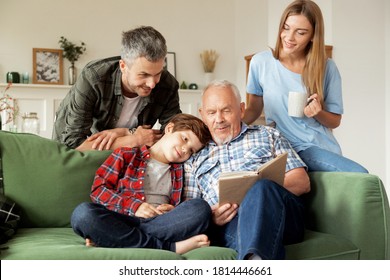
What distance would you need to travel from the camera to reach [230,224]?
6.85 ft

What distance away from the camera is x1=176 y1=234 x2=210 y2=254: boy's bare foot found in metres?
1.96

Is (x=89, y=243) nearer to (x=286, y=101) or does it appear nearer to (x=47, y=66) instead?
(x=286, y=101)

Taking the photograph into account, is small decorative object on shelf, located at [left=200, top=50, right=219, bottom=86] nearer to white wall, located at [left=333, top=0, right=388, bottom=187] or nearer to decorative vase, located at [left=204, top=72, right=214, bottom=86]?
decorative vase, located at [left=204, top=72, right=214, bottom=86]

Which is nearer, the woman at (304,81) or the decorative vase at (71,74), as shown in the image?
the woman at (304,81)

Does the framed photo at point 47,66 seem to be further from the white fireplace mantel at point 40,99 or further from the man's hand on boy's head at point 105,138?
the man's hand on boy's head at point 105,138

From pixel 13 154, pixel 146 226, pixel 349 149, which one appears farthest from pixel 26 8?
pixel 146 226

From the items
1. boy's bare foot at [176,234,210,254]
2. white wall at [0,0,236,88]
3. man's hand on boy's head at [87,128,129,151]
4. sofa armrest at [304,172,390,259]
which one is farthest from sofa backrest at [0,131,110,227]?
white wall at [0,0,236,88]

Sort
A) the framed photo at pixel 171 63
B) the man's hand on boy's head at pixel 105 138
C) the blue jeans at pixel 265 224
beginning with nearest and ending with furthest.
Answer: the blue jeans at pixel 265 224
the man's hand on boy's head at pixel 105 138
the framed photo at pixel 171 63

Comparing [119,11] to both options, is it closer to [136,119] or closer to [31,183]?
[136,119]

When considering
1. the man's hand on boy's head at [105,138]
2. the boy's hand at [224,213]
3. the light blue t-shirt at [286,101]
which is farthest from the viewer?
the light blue t-shirt at [286,101]

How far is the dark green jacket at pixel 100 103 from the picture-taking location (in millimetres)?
2564

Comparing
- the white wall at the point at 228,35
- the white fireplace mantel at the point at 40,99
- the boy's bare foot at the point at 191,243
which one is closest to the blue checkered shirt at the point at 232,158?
the boy's bare foot at the point at 191,243

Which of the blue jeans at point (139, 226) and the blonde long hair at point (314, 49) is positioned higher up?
the blonde long hair at point (314, 49)

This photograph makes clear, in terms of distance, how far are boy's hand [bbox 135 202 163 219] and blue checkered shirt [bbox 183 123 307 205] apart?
0.27 metres
